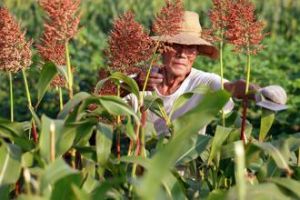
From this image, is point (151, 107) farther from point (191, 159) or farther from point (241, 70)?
point (241, 70)

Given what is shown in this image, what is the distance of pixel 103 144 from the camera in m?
2.55

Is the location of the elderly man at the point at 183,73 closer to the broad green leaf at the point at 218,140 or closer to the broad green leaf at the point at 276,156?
the broad green leaf at the point at 218,140

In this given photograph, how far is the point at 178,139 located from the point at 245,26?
0.81 m

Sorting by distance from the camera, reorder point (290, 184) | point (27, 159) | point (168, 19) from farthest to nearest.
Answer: point (168, 19) → point (27, 159) → point (290, 184)

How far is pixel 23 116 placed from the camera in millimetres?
8266

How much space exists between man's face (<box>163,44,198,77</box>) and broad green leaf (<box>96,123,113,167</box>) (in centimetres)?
150

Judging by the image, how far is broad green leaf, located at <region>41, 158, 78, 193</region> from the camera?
2127 mm

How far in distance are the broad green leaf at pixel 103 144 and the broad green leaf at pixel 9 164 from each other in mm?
212

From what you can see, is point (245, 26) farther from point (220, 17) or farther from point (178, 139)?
point (178, 139)

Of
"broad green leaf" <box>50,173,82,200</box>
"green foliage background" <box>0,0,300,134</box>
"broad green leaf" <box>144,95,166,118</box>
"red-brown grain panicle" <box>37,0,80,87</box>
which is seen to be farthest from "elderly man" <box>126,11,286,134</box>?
"broad green leaf" <box>50,173,82,200</box>

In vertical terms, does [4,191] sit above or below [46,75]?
below

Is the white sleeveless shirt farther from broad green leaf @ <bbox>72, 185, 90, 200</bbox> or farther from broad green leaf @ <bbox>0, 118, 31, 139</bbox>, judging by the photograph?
broad green leaf @ <bbox>72, 185, 90, 200</bbox>

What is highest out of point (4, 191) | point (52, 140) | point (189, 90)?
point (52, 140)

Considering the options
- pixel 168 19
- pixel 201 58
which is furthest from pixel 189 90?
pixel 201 58
